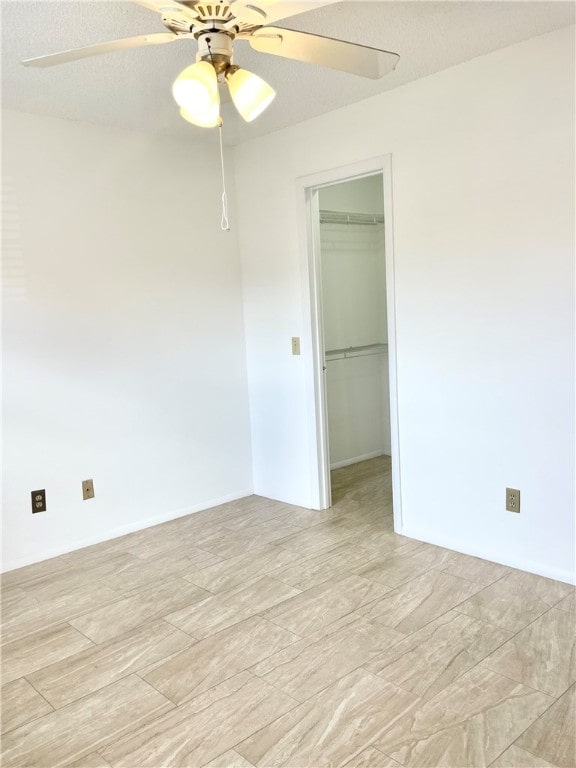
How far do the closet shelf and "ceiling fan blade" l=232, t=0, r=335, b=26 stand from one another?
3.20 m

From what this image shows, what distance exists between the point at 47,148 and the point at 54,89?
17.1 inches

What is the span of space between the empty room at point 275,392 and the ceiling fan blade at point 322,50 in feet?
0.04

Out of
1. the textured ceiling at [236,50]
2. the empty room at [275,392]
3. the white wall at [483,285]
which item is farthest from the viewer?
the white wall at [483,285]

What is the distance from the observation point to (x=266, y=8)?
5.38ft

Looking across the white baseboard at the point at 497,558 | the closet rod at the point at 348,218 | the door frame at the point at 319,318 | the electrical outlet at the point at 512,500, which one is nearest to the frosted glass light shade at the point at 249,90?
the door frame at the point at 319,318

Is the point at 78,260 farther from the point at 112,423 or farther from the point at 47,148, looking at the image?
the point at 112,423

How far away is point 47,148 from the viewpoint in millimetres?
3320

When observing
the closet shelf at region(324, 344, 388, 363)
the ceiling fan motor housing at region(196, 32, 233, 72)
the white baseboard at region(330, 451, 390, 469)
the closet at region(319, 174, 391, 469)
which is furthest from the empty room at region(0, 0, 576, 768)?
the closet shelf at region(324, 344, 388, 363)

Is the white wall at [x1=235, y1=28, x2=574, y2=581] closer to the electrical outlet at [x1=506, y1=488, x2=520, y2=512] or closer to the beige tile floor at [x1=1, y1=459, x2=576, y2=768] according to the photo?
the electrical outlet at [x1=506, y1=488, x2=520, y2=512]

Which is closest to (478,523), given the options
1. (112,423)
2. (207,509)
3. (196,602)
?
(196,602)

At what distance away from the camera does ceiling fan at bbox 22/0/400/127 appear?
64.5 inches

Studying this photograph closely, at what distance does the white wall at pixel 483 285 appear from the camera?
8.85 ft

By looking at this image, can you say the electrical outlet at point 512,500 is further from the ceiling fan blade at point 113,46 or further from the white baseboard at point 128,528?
the ceiling fan blade at point 113,46

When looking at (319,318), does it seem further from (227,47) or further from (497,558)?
(227,47)
